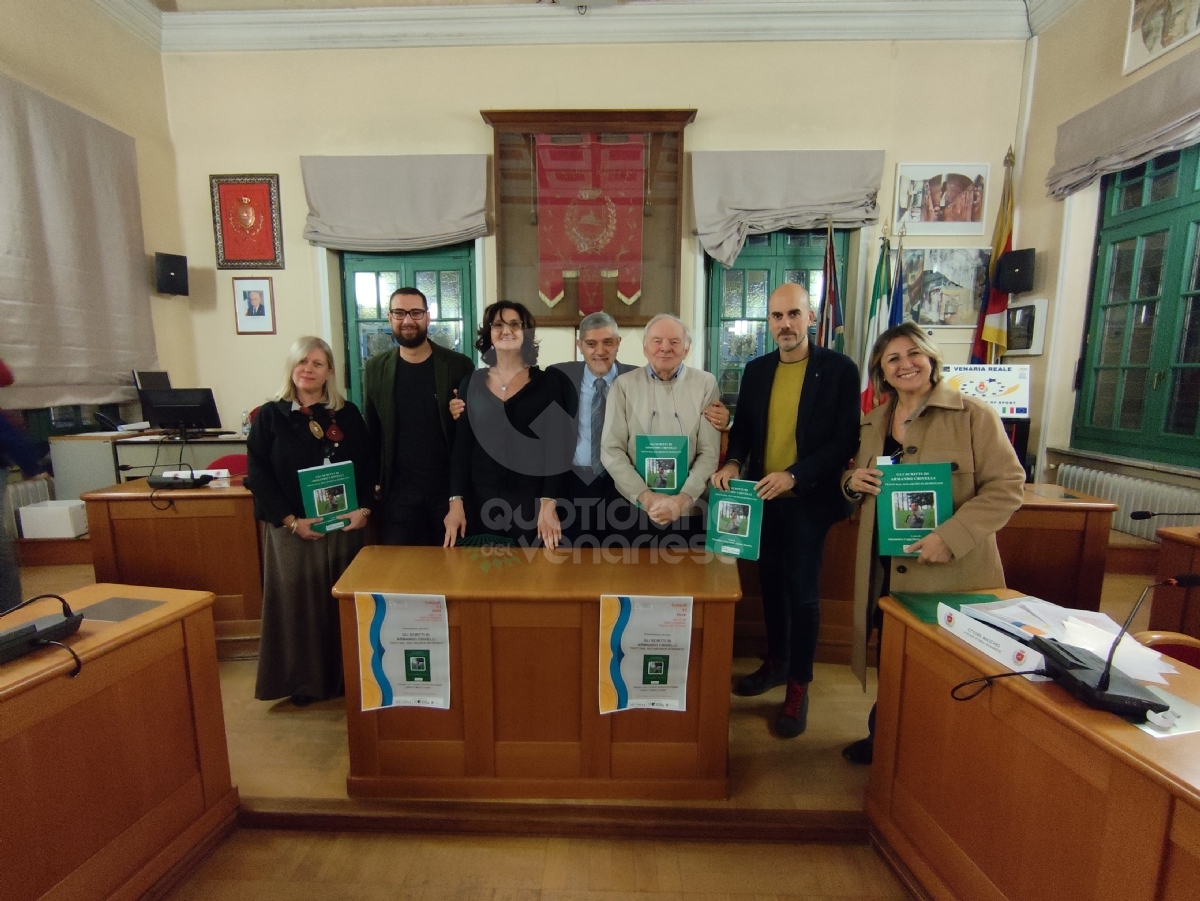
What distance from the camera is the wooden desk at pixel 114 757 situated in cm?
107

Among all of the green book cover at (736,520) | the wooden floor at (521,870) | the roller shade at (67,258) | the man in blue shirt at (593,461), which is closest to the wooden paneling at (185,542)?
the wooden floor at (521,870)

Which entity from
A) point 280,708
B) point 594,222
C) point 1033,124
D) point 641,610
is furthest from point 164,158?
point 1033,124

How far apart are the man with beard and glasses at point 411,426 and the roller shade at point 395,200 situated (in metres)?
2.28

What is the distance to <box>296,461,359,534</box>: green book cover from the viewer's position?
1.86m

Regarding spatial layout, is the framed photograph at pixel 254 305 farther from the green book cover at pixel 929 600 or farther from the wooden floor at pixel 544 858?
the green book cover at pixel 929 600

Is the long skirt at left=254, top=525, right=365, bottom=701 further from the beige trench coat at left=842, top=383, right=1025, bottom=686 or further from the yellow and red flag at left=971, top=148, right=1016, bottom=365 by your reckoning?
the yellow and red flag at left=971, top=148, right=1016, bottom=365

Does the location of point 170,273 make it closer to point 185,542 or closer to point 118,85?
point 118,85

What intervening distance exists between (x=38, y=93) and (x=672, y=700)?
4.89m

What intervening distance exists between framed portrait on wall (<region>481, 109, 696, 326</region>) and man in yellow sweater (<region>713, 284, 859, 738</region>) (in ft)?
7.61

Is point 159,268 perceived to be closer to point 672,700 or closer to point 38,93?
point 38,93

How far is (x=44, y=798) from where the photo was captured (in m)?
1.10

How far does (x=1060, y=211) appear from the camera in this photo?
11.8ft

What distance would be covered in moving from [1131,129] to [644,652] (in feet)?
A: 13.4

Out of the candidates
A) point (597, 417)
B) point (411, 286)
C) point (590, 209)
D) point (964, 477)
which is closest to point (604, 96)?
point (590, 209)
